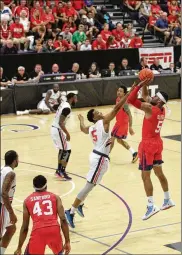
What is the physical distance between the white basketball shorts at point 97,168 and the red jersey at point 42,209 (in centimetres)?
301

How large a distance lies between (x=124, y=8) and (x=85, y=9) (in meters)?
2.70

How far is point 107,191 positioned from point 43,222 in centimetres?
600

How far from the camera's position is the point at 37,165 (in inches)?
711

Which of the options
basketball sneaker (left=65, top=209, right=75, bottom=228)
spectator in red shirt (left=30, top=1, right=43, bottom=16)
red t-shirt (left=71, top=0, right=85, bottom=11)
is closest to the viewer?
basketball sneaker (left=65, top=209, right=75, bottom=228)

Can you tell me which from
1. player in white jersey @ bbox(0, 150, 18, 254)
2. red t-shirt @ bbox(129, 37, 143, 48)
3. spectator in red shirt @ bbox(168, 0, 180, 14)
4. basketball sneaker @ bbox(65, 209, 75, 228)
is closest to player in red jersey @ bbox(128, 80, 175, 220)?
basketball sneaker @ bbox(65, 209, 75, 228)

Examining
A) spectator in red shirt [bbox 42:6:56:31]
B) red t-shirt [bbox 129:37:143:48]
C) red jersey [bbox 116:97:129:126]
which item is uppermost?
spectator in red shirt [bbox 42:6:56:31]

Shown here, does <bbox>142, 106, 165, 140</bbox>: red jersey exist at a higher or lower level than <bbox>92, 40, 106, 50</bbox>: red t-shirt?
higher

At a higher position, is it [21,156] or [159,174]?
[159,174]

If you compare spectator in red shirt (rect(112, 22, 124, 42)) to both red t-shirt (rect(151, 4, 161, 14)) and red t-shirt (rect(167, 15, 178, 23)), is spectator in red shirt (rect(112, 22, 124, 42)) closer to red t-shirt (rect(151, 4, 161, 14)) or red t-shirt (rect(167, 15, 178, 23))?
red t-shirt (rect(151, 4, 161, 14))

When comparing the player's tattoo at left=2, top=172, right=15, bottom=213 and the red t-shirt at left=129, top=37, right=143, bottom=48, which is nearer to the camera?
the player's tattoo at left=2, top=172, right=15, bottom=213

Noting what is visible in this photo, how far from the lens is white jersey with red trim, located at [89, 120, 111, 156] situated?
12603 millimetres

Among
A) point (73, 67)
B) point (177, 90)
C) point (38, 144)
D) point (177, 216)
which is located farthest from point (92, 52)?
point (177, 216)

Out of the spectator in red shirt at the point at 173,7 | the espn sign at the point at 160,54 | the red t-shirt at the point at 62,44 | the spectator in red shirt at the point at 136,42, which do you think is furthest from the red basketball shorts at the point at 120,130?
the spectator in red shirt at the point at 173,7

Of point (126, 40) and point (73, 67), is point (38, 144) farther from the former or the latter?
point (126, 40)
